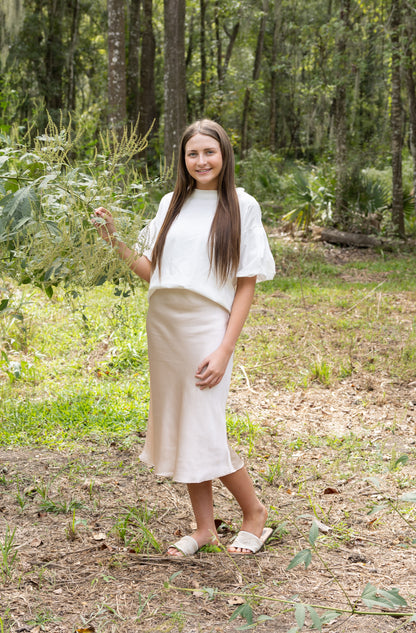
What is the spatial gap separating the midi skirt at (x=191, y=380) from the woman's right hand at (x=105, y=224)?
354 mm

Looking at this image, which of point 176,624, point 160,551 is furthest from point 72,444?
point 176,624

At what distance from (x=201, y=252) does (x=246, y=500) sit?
1.18m

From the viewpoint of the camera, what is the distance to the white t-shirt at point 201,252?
285 cm

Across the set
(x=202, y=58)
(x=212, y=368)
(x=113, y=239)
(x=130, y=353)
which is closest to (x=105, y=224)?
(x=113, y=239)

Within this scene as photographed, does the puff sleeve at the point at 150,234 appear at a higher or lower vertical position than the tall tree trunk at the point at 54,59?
lower

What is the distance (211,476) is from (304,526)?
96 centimetres

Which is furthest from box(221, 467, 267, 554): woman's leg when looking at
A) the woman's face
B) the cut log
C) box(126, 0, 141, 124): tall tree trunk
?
box(126, 0, 141, 124): tall tree trunk

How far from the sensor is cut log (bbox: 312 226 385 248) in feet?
40.6

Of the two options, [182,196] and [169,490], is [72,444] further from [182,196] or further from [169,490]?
[182,196]

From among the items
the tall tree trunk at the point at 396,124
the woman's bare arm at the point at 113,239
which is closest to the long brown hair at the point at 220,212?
the woman's bare arm at the point at 113,239

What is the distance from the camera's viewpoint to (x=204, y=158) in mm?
2910

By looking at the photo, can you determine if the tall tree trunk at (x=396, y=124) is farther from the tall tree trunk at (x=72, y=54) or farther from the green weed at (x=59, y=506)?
the green weed at (x=59, y=506)

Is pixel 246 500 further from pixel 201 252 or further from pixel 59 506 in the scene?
pixel 201 252

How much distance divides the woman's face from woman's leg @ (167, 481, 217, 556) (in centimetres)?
140
